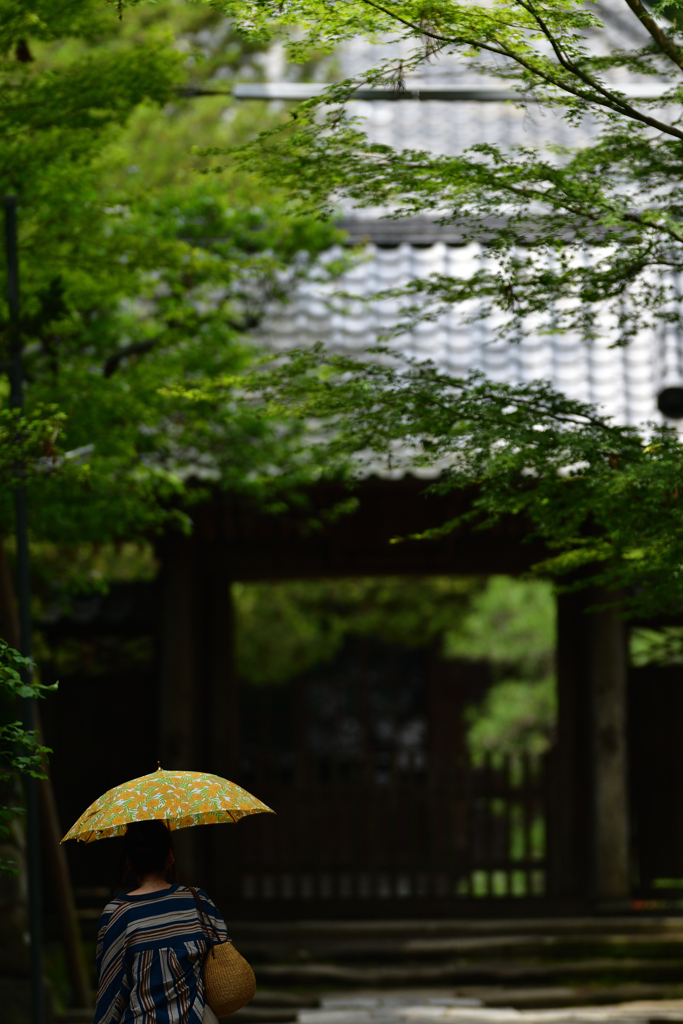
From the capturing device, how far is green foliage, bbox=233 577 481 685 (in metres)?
15.2

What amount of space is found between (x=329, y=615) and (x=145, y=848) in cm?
1215

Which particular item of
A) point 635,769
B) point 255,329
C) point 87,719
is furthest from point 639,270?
point 87,719

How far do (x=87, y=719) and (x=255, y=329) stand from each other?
363 cm

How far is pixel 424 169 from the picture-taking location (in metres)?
4.72

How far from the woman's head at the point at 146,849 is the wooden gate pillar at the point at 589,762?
6.17m

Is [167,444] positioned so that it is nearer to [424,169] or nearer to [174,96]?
[174,96]

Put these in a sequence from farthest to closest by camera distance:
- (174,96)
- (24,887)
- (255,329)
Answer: (255,329) → (24,887) → (174,96)

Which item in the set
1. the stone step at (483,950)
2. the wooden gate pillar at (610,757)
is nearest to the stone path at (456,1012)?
the stone step at (483,950)

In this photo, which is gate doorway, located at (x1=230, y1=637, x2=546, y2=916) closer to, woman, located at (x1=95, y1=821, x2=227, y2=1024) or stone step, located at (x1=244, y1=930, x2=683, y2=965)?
stone step, located at (x1=244, y1=930, x2=683, y2=965)

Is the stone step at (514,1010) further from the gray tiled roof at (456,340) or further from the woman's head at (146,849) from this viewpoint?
the woman's head at (146,849)

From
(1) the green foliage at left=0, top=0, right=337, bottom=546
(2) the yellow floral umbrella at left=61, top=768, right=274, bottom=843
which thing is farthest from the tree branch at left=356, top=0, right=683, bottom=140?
(2) the yellow floral umbrella at left=61, top=768, right=274, bottom=843

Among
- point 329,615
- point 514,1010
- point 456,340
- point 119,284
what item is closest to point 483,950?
point 514,1010

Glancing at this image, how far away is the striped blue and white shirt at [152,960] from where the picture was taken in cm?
342

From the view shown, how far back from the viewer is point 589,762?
9.85 meters
